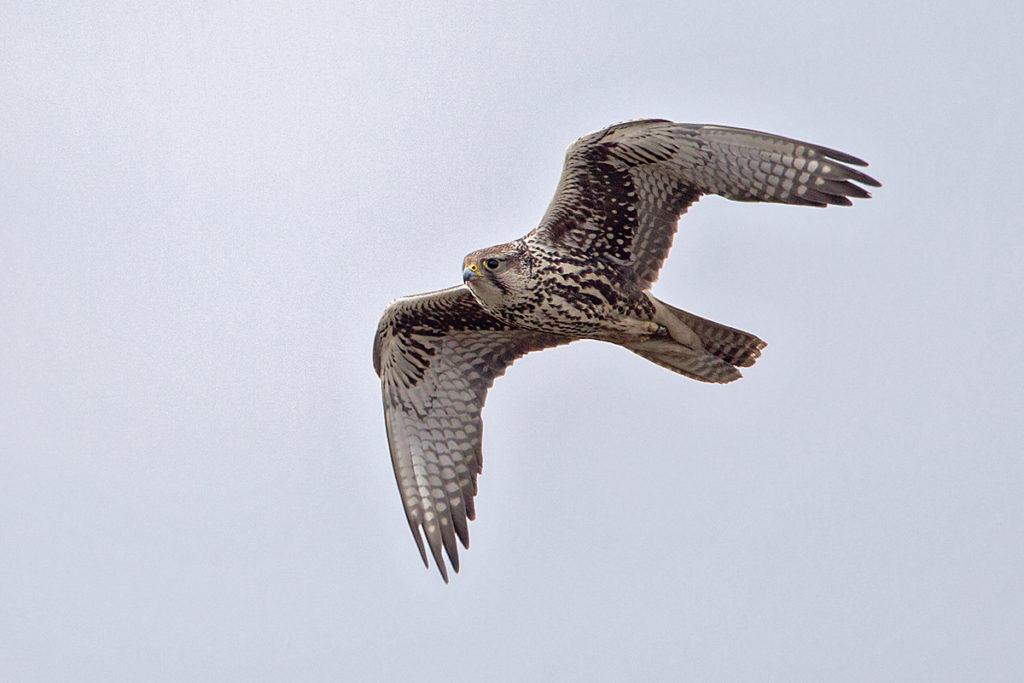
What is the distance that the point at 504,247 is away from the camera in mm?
11500

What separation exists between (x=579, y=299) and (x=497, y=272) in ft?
2.19

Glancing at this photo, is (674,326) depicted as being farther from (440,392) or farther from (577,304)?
(440,392)

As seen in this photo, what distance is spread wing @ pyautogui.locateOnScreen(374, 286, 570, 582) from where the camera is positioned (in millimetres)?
12375

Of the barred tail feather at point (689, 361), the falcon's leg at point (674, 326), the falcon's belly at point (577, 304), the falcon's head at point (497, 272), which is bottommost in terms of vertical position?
the barred tail feather at point (689, 361)

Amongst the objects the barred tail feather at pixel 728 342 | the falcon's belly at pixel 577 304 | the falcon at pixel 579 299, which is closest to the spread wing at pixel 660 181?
the falcon at pixel 579 299

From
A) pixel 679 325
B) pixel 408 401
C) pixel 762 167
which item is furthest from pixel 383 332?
pixel 762 167

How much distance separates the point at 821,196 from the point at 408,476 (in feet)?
12.6

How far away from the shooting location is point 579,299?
11.7 meters

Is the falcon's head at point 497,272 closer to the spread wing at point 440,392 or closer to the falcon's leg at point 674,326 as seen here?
the spread wing at point 440,392

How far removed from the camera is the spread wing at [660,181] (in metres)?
11.0

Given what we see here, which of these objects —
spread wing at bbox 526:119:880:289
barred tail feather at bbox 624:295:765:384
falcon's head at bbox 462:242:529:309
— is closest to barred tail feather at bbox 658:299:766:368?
barred tail feather at bbox 624:295:765:384

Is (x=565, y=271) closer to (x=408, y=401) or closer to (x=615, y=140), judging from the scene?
(x=615, y=140)

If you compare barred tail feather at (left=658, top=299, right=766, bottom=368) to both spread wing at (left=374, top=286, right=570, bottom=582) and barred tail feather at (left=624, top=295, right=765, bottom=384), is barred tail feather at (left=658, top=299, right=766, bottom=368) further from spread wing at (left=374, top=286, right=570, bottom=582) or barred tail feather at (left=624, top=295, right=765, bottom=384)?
spread wing at (left=374, top=286, right=570, bottom=582)

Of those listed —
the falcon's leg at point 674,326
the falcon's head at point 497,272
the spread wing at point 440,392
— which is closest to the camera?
the falcon's head at point 497,272
